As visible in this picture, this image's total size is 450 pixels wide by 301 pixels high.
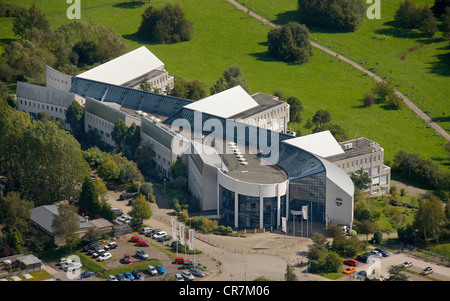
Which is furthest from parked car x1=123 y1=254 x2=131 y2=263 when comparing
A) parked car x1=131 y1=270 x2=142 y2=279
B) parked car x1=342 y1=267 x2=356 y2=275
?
parked car x1=342 y1=267 x2=356 y2=275

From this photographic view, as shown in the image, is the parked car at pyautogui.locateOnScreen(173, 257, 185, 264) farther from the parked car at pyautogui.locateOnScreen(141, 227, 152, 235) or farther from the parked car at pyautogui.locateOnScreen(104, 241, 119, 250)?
the parked car at pyautogui.locateOnScreen(141, 227, 152, 235)

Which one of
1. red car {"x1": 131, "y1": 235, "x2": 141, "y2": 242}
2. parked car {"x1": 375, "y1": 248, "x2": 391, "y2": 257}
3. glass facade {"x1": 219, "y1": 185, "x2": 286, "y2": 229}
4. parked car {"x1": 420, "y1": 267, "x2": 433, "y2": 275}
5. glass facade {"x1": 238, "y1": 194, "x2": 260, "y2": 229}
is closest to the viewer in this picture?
parked car {"x1": 420, "y1": 267, "x2": 433, "y2": 275}

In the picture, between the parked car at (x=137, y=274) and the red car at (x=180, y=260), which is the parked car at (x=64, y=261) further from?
the red car at (x=180, y=260)

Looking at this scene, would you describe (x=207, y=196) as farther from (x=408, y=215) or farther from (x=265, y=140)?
(x=408, y=215)

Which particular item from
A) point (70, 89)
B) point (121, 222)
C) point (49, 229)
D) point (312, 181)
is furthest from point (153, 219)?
point (70, 89)

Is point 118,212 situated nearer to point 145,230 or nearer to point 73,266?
point 145,230

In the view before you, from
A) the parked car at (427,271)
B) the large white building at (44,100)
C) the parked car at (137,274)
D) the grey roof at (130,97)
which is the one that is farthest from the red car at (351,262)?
the large white building at (44,100)
